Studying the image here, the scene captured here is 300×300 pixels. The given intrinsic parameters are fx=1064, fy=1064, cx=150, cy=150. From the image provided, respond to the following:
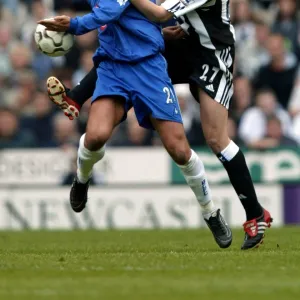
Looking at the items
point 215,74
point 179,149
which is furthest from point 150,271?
point 215,74

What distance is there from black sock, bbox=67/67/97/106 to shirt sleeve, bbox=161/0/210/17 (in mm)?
976

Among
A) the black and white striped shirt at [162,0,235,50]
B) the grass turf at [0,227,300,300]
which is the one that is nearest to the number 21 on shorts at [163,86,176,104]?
the black and white striped shirt at [162,0,235,50]

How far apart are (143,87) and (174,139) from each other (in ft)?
1.56

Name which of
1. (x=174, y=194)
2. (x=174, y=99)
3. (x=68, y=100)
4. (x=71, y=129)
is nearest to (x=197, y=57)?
(x=174, y=99)

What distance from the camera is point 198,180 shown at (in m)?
8.43

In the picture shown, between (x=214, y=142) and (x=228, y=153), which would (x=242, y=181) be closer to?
(x=228, y=153)

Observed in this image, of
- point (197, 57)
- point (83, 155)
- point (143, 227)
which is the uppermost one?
point (197, 57)

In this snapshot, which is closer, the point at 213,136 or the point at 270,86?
the point at 213,136

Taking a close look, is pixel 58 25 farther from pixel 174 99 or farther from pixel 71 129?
pixel 71 129

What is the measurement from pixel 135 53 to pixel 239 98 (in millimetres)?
7722

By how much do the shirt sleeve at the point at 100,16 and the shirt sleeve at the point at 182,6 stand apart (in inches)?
14.7

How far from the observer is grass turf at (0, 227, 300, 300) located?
5.59 metres

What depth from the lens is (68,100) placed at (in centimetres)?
870

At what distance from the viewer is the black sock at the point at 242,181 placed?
8352mm
